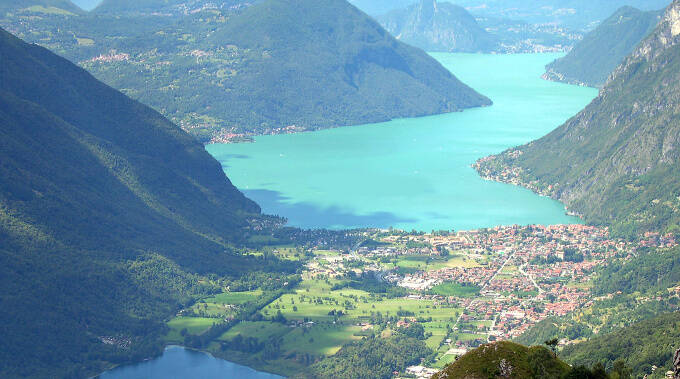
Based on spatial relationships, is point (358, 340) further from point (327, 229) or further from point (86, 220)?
point (327, 229)

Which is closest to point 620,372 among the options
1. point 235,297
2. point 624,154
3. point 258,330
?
point 258,330

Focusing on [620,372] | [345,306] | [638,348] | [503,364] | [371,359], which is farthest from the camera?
[345,306]

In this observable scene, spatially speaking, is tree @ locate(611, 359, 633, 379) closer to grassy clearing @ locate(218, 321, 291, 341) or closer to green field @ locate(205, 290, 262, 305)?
grassy clearing @ locate(218, 321, 291, 341)

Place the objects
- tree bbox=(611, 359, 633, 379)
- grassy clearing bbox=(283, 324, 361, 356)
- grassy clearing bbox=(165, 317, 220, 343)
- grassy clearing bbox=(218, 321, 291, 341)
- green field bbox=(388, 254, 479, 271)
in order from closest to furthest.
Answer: tree bbox=(611, 359, 633, 379) → grassy clearing bbox=(283, 324, 361, 356) → grassy clearing bbox=(165, 317, 220, 343) → grassy clearing bbox=(218, 321, 291, 341) → green field bbox=(388, 254, 479, 271)

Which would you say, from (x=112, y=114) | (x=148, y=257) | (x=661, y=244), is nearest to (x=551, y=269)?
(x=661, y=244)

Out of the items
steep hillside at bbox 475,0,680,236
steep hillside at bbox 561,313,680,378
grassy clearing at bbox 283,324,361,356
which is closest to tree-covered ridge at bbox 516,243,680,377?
steep hillside at bbox 561,313,680,378

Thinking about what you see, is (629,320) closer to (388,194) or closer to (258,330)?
(258,330)
